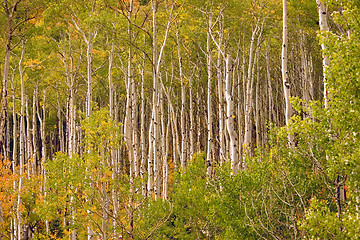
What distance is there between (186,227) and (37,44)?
13.5m

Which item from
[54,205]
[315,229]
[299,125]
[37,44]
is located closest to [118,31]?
[54,205]

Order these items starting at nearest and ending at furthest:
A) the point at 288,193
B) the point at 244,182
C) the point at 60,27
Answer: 1. the point at 288,193
2. the point at 244,182
3. the point at 60,27

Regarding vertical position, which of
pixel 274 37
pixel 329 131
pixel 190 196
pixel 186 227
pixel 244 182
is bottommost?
pixel 186 227

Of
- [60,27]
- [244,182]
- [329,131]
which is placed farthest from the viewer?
[60,27]

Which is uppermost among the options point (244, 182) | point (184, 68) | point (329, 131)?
point (184, 68)

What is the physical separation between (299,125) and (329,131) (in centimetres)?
52

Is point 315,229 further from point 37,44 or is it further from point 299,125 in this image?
point 37,44

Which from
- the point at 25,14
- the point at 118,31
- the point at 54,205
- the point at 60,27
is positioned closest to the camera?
the point at 54,205

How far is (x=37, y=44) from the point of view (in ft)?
67.3

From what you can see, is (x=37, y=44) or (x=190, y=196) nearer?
(x=190, y=196)

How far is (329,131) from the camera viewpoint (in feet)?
22.6

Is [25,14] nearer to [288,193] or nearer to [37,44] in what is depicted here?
[37,44]

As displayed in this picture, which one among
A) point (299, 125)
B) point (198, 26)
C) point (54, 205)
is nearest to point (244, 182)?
point (299, 125)

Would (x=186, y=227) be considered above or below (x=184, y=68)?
below
